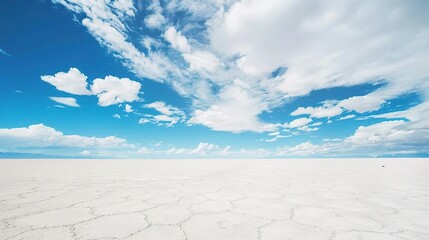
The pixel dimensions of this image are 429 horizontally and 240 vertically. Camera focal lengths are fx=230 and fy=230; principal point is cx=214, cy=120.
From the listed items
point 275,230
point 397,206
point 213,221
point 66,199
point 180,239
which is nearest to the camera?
point 180,239

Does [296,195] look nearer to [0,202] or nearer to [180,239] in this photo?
[180,239]

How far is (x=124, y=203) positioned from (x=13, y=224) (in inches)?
32.3

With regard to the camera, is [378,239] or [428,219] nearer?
[378,239]

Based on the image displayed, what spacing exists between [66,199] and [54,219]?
81 cm

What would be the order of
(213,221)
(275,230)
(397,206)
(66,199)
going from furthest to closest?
(66,199) < (397,206) < (213,221) < (275,230)

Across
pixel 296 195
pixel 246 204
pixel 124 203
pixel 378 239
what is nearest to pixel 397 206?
pixel 296 195

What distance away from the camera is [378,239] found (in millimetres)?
1328

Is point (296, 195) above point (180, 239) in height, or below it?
above

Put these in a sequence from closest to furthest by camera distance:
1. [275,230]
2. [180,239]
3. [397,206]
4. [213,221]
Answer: [180,239], [275,230], [213,221], [397,206]

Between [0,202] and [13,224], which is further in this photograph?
[0,202]

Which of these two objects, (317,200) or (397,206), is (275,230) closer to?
(317,200)

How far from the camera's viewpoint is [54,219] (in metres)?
1.67

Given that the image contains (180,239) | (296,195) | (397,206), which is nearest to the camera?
(180,239)

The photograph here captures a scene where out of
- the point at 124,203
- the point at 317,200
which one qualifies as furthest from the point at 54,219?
the point at 317,200
